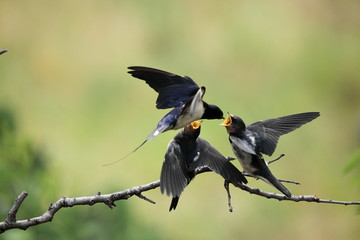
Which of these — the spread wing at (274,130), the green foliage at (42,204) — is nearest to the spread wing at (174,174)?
the spread wing at (274,130)

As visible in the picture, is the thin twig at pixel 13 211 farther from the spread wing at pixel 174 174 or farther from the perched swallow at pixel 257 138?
the perched swallow at pixel 257 138

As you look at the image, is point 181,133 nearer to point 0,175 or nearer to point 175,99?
point 175,99

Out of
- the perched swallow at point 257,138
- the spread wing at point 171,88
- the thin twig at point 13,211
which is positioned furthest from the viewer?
the perched swallow at point 257,138

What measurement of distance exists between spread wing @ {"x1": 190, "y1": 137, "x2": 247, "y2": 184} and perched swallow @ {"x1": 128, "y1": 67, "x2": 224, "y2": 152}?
0.09m

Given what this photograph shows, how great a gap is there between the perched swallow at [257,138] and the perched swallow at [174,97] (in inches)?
4.3

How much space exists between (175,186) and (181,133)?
304 mm

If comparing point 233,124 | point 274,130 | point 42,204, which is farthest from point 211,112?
point 42,204

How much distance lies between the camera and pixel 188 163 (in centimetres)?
152

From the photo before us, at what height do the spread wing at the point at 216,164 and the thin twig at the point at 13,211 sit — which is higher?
the spread wing at the point at 216,164

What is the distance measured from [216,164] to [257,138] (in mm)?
250

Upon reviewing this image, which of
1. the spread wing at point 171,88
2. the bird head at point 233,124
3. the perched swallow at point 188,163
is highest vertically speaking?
the spread wing at point 171,88

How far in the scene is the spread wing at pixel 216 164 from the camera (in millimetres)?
1394

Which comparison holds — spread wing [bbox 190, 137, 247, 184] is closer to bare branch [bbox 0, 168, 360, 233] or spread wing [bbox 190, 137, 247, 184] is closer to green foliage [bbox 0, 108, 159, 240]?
bare branch [bbox 0, 168, 360, 233]

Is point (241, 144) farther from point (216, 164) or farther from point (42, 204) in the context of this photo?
point (42, 204)
